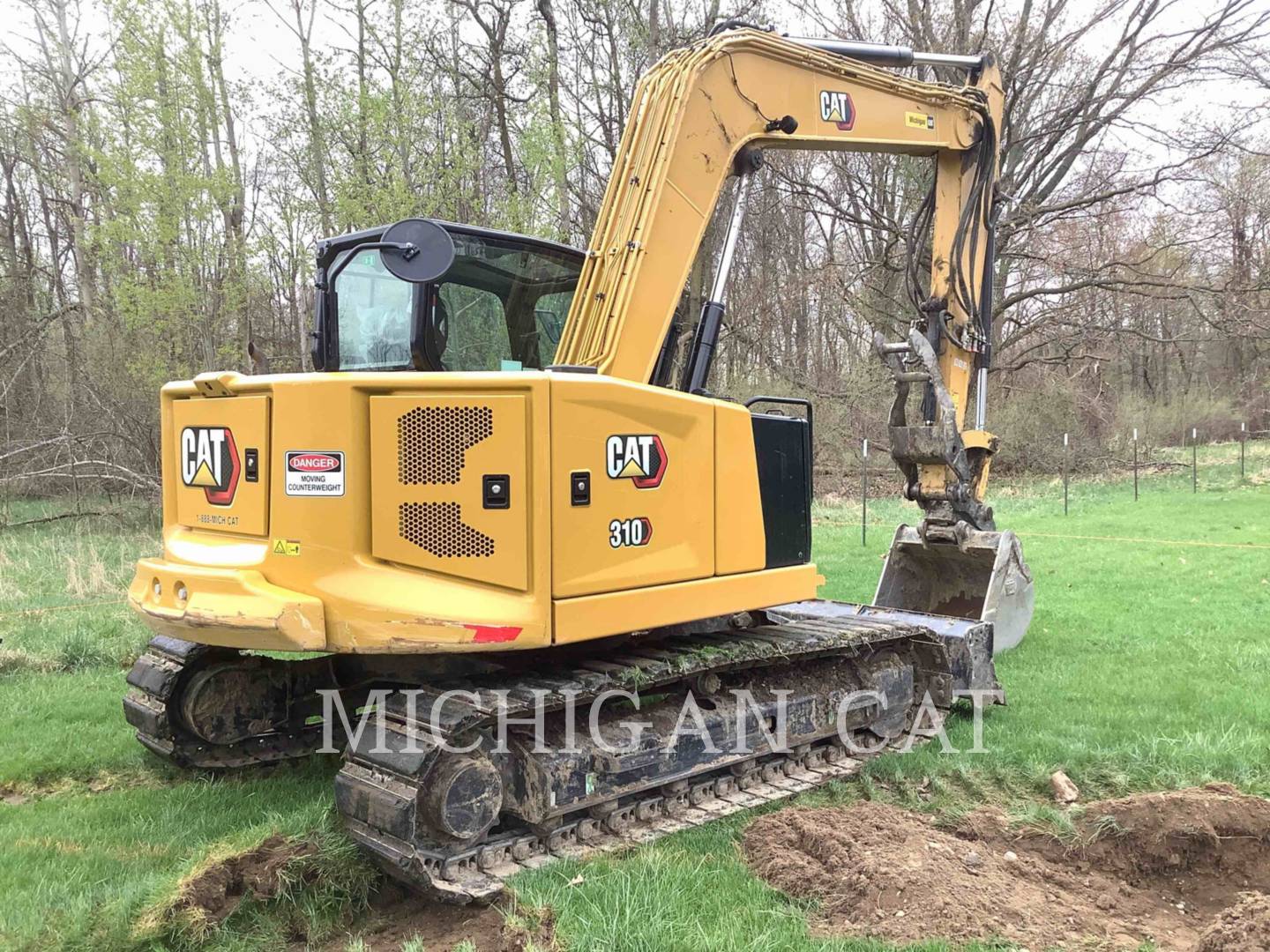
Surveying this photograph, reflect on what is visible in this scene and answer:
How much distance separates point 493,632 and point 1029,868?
238 centimetres

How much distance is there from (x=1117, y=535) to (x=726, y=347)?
415 inches

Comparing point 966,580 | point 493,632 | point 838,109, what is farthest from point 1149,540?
point 493,632

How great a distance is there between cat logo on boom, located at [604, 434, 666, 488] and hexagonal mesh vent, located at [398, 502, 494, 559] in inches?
24.7

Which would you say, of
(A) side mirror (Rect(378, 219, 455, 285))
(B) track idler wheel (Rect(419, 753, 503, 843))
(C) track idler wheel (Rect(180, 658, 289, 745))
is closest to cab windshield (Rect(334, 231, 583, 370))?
(A) side mirror (Rect(378, 219, 455, 285))

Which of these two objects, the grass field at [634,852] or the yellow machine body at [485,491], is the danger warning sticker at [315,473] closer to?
the yellow machine body at [485,491]

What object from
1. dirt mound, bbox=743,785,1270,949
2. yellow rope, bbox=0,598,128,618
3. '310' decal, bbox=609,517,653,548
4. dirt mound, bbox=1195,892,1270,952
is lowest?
dirt mound, bbox=743,785,1270,949

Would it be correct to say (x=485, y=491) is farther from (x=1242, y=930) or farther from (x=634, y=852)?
(x=1242, y=930)

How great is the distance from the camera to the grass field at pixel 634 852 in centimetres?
326

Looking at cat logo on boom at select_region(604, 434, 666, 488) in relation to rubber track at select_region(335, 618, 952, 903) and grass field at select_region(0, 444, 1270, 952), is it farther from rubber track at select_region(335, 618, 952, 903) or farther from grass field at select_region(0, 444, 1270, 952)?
grass field at select_region(0, 444, 1270, 952)

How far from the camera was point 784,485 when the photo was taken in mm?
4812

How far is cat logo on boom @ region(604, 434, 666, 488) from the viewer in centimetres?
390

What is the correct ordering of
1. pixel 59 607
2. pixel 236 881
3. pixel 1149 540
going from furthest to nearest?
A: pixel 1149 540 → pixel 59 607 → pixel 236 881

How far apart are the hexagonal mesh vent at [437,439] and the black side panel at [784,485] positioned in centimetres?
159

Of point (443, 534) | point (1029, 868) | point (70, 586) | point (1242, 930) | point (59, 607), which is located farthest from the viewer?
point (70, 586)
